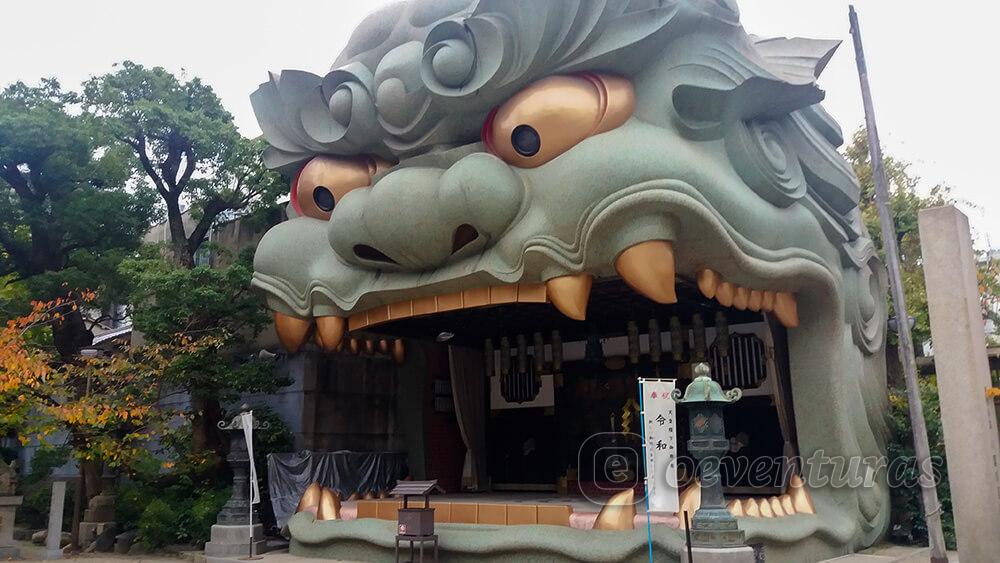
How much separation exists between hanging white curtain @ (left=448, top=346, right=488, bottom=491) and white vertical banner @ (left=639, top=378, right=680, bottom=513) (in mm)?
7160

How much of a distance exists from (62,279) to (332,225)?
6.82 meters

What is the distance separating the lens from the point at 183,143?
15117 mm

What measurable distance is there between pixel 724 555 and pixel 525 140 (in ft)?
16.4

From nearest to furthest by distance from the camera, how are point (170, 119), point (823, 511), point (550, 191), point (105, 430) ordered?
point (550, 191), point (823, 511), point (105, 430), point (170, 119)

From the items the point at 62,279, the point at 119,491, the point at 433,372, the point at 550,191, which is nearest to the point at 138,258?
the point at 62,279

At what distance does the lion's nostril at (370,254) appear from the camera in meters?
10.6

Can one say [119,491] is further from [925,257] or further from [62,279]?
[925,257]

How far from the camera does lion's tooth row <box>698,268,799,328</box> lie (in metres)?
9.55

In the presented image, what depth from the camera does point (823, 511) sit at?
10203 millimetres

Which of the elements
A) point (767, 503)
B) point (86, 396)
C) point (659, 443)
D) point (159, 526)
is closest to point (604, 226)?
point (659, 443)

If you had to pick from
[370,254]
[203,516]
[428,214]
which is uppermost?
[428,214]

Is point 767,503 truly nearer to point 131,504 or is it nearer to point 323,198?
point 323,198

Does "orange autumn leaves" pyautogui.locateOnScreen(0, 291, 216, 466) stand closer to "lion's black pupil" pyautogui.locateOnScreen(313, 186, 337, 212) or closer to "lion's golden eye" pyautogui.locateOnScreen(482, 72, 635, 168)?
"lion's black pupil" pyautogui.locateOnScreen(313, 186, 337, 212)

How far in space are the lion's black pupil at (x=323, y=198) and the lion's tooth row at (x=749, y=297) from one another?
5.27m
